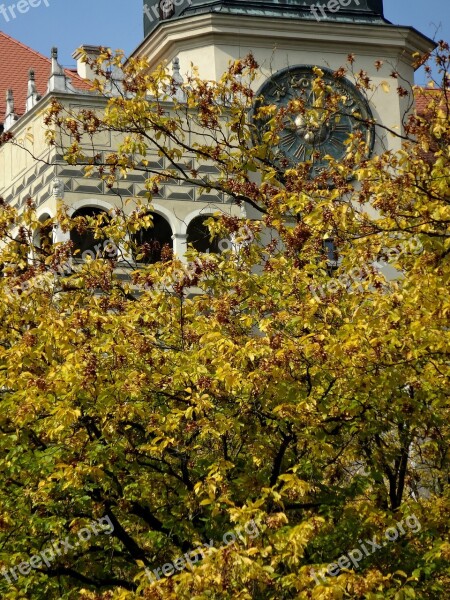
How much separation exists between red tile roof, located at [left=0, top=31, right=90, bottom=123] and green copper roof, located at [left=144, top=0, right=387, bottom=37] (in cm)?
303

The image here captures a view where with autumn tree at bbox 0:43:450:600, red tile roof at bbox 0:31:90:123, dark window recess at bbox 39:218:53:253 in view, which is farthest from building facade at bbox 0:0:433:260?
autumn tree at bbox 0:43:450:600

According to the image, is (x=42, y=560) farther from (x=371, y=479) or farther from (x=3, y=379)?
(x=371, y=479)

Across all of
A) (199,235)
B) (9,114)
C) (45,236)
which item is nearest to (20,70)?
(9,114)

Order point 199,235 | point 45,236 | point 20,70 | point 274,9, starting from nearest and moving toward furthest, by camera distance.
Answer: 1. point 45,236
2. point 199,235
3. point 274,9
4. point 20,70

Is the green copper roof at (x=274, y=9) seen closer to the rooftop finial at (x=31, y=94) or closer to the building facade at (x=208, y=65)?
the building facade at (x=208, y=65)

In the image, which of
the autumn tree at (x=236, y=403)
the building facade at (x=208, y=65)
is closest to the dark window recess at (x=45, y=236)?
the autumn tree at (x=236, y=403)

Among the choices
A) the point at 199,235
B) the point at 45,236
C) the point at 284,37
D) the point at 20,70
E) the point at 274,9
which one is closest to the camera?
the point at 45,236

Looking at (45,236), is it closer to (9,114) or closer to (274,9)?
(9,114)

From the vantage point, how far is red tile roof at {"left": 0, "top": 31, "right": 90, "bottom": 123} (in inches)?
1510

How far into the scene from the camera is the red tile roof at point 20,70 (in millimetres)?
38344

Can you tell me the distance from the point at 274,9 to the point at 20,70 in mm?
8262

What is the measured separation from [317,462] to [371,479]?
2.36 feet

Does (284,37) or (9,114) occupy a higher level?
(284,37)

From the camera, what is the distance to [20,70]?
40750mm
